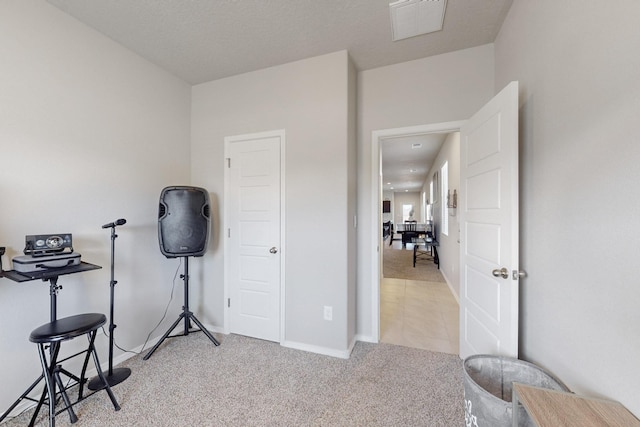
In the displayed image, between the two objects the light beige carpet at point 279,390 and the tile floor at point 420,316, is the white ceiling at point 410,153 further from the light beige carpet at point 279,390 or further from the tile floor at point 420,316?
the light beige carpet at point 279,390

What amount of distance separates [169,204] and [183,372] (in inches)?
54.2

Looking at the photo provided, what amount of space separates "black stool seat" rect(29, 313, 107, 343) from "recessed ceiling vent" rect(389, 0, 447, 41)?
2801mm

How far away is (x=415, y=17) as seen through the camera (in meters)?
1.92

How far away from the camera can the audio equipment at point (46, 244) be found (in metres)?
1.56

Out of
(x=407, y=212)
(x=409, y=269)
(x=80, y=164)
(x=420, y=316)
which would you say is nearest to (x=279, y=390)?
(x=420, y=316)

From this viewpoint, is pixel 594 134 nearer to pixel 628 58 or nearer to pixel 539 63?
pixel 628 58

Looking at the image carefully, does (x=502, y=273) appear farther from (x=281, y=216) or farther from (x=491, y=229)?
(x=281, y=216)

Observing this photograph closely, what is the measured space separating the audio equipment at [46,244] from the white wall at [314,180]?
5.09 feet

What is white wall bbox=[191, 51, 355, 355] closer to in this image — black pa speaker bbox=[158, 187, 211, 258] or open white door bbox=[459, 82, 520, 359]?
black pa speaker bbox=[158, 187, 211, 258]

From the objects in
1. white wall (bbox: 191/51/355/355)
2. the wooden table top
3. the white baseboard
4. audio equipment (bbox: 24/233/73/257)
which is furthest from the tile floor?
audio equipment (bbox: 24/233/73/257)

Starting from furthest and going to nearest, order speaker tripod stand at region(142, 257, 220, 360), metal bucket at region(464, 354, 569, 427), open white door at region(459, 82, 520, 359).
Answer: speaker tripod stand at region(142, 257, 220, 360), open white door at region(459, 82, 520, 359), metal bucket at region(464, 354, 569, 427)

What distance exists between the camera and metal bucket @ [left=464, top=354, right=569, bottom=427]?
3.73ft

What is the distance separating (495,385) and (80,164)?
3.11 m

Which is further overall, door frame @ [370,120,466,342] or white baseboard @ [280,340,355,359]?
door frame @ [370,120,466,342]
